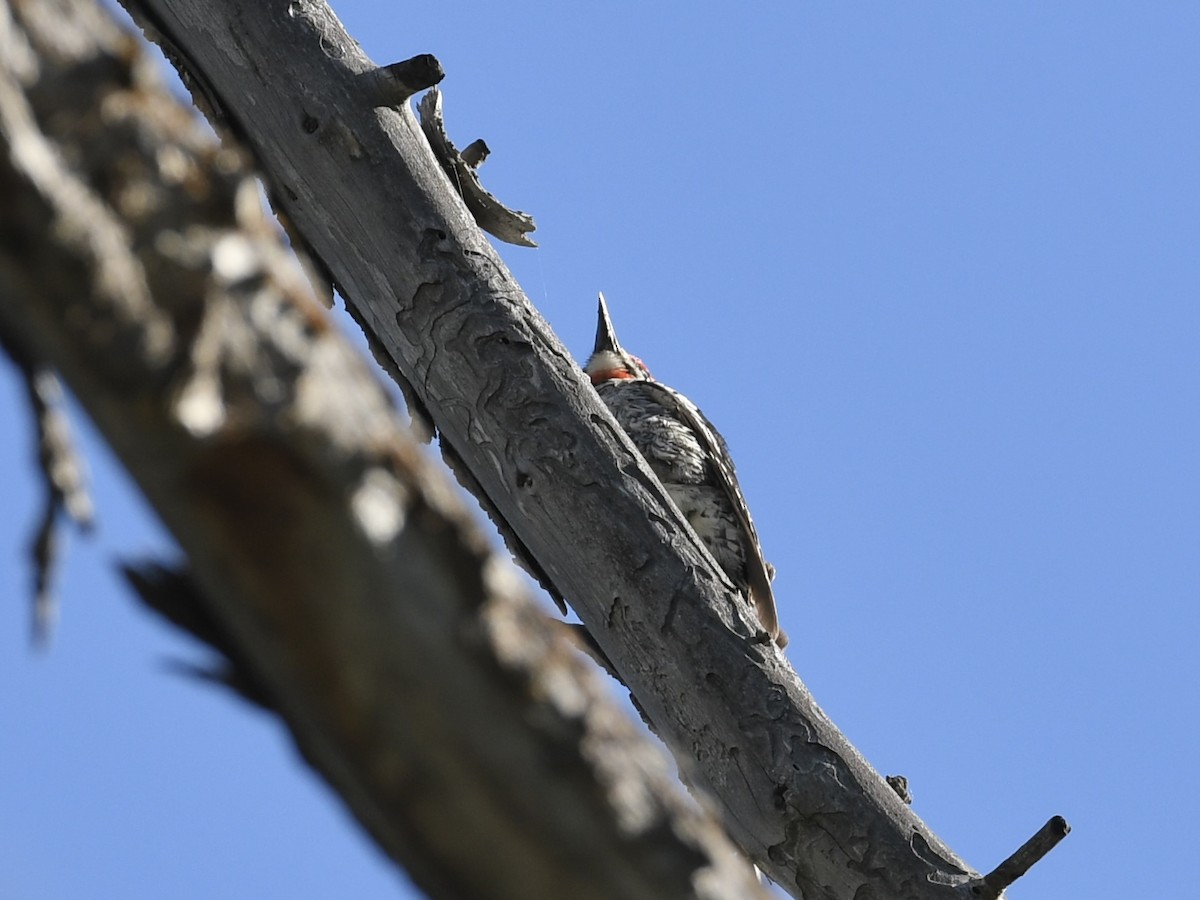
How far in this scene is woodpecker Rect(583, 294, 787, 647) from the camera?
19.7 feet

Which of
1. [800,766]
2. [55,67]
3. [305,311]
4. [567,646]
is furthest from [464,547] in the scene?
[800,766]

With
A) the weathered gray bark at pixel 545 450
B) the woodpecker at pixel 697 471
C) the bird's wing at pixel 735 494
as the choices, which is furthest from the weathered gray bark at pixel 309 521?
the woodpecker at pixel 697 471

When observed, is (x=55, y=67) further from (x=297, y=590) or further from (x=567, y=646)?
(x=567, y=646)

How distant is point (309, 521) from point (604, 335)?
23.5 feet

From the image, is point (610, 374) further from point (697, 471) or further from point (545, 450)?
point (545, 450)

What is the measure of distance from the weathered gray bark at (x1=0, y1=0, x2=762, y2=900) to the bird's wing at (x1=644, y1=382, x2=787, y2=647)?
4.06 metres

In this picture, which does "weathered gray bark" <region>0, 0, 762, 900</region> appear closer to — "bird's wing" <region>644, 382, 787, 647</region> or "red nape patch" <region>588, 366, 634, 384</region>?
"bird's wing" <region>644, 382, 787, 647</region>

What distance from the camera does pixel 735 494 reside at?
20.6 feet

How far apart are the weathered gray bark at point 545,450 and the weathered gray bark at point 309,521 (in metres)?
2.14

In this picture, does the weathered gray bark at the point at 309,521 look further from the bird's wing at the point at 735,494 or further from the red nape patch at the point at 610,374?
the red nape patch at the point at 610,374

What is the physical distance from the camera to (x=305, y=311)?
3.71 ft

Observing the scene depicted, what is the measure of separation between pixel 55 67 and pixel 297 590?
1.78ft

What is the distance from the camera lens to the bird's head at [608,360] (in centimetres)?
773

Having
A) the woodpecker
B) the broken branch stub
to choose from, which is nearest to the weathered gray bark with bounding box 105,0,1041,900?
the broken branch stub
